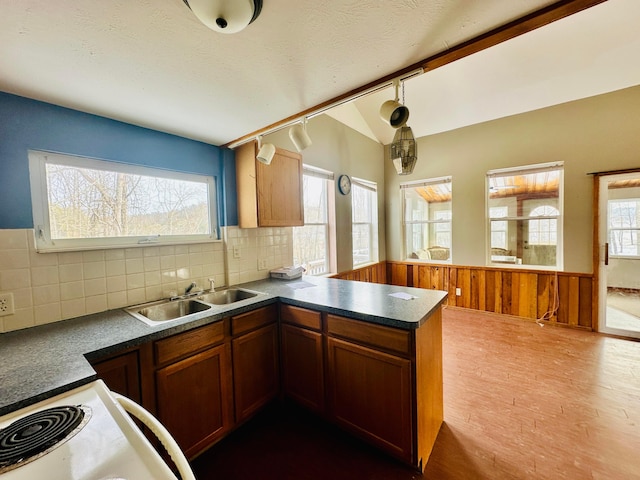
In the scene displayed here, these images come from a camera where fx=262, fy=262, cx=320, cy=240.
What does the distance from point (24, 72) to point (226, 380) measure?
1.88 m

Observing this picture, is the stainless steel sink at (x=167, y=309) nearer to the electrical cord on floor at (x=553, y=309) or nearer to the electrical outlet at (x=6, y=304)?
the electrical outlet at (x=6, y=304)

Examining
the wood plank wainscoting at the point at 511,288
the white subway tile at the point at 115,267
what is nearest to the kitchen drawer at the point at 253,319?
the white subway tile at the point at 115,267

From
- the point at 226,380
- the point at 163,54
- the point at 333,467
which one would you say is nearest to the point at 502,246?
the point at 333,467

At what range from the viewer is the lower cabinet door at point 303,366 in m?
1.77

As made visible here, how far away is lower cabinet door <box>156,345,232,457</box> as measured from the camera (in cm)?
141

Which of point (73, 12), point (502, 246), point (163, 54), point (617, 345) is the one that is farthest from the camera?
point (502, 246)

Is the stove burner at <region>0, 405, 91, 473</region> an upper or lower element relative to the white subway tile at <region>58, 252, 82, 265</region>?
lower

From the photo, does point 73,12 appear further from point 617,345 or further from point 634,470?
point 617,345

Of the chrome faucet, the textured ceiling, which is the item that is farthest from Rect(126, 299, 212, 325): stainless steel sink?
the textured ceiling

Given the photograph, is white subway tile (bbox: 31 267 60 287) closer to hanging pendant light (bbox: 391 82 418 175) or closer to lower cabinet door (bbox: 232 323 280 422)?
lower cabinet door (bbox: 232 323 280 422)

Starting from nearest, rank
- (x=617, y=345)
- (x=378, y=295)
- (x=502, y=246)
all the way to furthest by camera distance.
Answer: (x=378, y=295) < (x=617, y=345) < (x=502, y=246)

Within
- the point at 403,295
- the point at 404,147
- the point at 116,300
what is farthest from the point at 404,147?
the point at 116,300

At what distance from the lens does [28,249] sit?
4.71 feet

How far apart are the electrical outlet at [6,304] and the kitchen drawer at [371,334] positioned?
1.72 meters
